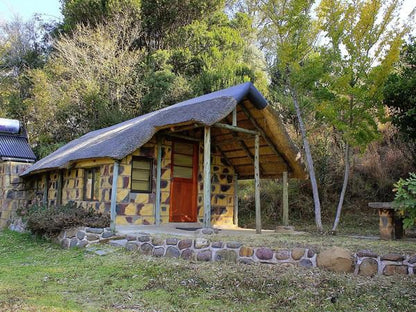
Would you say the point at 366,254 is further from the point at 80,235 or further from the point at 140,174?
the point at 140,174

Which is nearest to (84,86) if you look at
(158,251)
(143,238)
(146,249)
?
(143,238)

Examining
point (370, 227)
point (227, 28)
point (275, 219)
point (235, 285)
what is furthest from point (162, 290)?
point (227, 28)

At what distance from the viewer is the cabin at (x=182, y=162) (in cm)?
899

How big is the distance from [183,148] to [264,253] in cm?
567

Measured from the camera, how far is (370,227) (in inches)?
472

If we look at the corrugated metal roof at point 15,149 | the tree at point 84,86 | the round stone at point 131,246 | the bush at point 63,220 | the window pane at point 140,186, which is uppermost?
the tree at point 84,86

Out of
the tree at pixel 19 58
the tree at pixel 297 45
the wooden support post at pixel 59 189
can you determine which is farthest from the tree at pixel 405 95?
the tree at pixel 19 58

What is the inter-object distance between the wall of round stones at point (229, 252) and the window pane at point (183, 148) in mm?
3307

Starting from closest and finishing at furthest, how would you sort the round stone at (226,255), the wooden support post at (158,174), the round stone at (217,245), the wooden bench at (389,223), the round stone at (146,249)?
the round stone at (226,255) < the round stone at (217,245) < the round stone at (146,249) < the wooden bench at (389,223) < the wooden support post at (158,174)

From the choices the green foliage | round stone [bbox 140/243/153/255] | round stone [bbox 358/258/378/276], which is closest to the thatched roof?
round stone [bbox 140/243/153/255]

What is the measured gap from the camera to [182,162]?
1115cm

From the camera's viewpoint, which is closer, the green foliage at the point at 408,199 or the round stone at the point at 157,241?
the green foliage at the point at 408,199

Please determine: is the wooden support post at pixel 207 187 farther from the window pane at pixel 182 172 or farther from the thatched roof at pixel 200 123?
the window pane at pixel 182 172

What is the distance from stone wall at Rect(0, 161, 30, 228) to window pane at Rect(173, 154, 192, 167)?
7.16m
